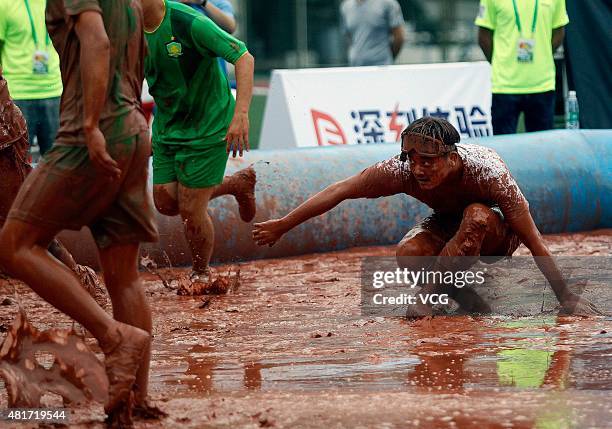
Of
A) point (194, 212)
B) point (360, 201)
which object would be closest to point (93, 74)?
point (194, 212)

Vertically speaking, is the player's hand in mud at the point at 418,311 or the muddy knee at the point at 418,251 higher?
the muddy knee at the point at 418,251

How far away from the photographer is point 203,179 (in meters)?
7.56

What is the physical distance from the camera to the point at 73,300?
440 cm

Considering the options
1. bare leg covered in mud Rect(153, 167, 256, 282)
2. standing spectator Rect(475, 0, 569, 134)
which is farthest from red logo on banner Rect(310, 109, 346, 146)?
bare leg covered in mud Rect(153, 167, 256, 282)

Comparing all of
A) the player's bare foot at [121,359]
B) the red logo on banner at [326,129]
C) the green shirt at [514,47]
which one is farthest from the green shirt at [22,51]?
the player's bare foot at [121,359]

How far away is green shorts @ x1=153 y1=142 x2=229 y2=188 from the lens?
7.52m

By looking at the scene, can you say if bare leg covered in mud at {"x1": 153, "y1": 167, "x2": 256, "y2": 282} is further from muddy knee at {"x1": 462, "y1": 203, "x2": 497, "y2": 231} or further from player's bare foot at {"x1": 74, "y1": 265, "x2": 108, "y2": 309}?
muddy knee at {"x1": 462, "y1": 203, "x2": 497, "y2": 231}

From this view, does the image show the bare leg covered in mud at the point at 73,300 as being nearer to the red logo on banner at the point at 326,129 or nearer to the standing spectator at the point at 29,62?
the standing spectator at the point at 29,62

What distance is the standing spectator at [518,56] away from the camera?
37.7 feet

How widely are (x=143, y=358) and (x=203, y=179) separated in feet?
10.3

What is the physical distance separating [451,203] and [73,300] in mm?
2749

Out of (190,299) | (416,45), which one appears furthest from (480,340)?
(416,45)

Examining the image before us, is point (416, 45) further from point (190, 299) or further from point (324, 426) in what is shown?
point (324, 426)

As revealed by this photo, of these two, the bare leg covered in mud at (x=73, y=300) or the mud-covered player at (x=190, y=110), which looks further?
the mud-covered player at (x=190, y=110)
